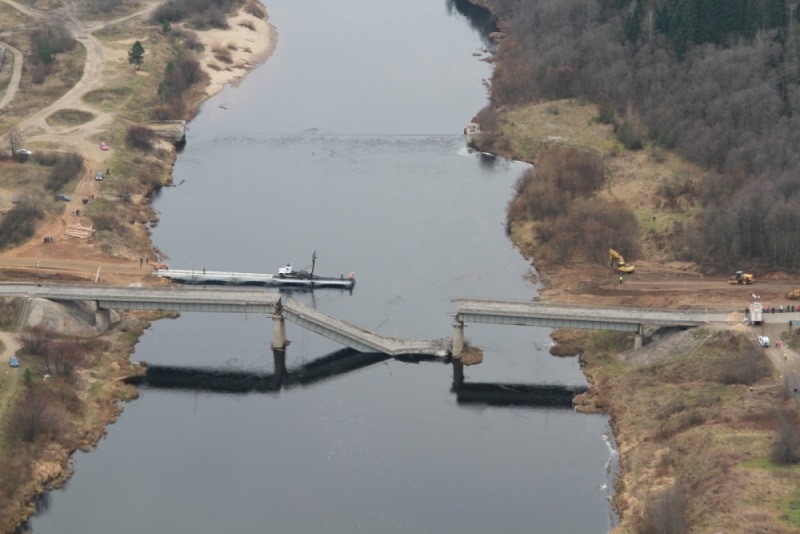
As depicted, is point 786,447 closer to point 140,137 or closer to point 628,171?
point 628,171

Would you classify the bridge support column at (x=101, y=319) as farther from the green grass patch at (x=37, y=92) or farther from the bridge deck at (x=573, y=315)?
the green grass patch at (x=37, y=92)

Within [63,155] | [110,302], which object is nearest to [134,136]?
[63,155]

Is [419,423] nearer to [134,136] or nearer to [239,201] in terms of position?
[239,201]

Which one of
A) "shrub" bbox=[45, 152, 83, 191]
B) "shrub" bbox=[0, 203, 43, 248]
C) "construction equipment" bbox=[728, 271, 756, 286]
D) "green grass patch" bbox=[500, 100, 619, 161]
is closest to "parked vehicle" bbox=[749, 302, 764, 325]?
"construction equipment" bbox=[728, 271, 756, 286]

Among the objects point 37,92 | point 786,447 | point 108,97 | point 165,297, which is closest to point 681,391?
point 786,447

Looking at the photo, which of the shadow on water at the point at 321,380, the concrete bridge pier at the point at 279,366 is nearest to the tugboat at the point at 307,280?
the concrete bridge pier at the point at 279,366

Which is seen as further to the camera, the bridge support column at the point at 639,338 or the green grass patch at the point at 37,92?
the green grass patch at the point at 37,92
